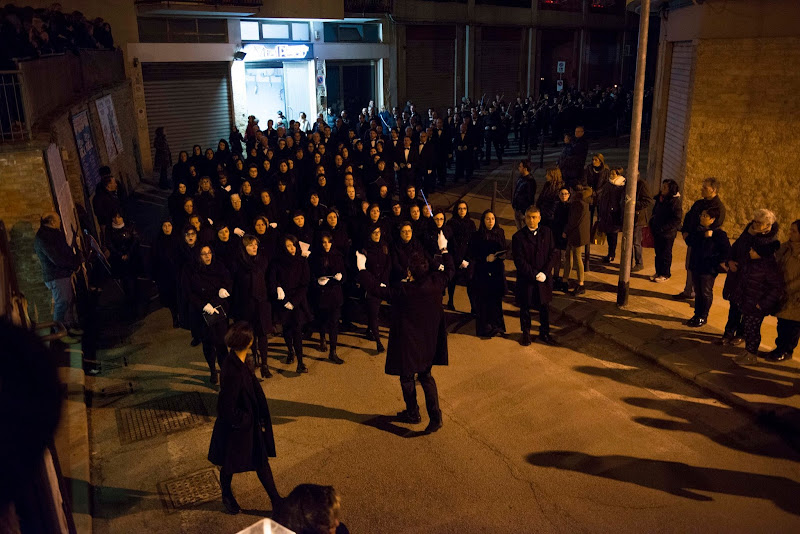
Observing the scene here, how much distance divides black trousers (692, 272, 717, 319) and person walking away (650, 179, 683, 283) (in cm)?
155

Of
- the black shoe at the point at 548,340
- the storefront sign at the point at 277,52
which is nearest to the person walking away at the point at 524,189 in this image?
the black shoe at the point at 548,340

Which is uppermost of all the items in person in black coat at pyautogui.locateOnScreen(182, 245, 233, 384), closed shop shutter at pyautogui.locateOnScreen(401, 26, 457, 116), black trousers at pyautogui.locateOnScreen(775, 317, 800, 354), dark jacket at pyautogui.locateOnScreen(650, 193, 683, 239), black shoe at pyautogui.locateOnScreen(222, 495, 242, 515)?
closed shop shutter at pyautogui.locateOnScreen(401, 26, 457, 116)

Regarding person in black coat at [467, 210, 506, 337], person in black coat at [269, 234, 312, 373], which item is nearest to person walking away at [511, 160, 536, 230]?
person in black coat at [467, 210, 506, 337]

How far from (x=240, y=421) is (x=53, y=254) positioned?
4583 mm

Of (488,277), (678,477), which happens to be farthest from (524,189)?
(678,477)

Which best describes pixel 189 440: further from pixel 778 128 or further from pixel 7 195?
pixel 778 128

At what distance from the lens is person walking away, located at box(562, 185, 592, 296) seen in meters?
9.98

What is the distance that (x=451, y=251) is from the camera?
9.67 m

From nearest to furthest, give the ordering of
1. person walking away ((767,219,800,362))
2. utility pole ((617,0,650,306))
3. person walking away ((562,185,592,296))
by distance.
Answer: person walking away ((767,219,800,362)) < utility pole ((617,0,650,306)) < person walking away ((562,185,592,296))

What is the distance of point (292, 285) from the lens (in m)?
8.14

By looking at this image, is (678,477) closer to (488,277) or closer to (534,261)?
(534,261)

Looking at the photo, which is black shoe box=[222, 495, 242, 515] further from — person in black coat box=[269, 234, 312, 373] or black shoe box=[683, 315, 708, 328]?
black shoe box=[683, 315, 708, 328]

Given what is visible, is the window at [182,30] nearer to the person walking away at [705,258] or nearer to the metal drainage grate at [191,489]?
the person walking away at [705,258]

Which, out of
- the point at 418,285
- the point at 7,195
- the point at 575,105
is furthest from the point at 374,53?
the point at 418,285
